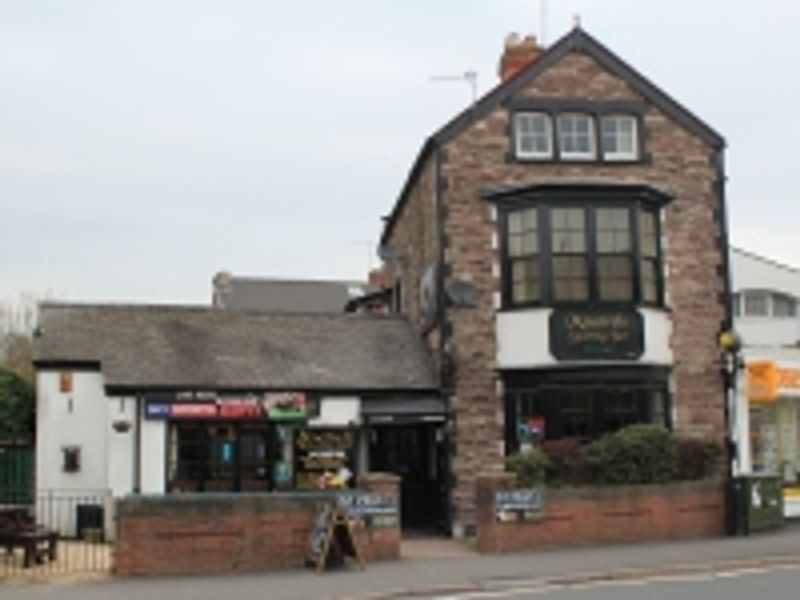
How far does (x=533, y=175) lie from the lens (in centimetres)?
2192

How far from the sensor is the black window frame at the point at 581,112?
22000 millimetres

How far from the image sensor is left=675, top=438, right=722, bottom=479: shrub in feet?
64.7

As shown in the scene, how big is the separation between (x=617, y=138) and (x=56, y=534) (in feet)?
44.3

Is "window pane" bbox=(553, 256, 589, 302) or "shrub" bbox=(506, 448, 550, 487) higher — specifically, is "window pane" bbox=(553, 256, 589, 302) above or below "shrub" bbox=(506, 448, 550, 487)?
above

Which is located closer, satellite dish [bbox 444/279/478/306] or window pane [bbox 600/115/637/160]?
satellite dish [bbox 444/279/478/306]

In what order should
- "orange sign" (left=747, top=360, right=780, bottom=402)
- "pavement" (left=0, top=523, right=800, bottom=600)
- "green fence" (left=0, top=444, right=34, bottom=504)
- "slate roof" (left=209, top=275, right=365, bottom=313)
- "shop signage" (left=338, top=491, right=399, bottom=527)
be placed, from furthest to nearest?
"slate roof" (left=209, top=275, right=365, bottom=313) → "orange sign" (left=747, top=360, right=780, bottom=402) → "green fence" (left=0, top=444, right=34, bottom=504) → "shop signage" (left=338, top=491, right=399, bottom=527) → "pavement" (left=0, top=523, right=800, bottom=600)

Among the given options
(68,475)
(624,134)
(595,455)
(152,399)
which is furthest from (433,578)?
(624,134)

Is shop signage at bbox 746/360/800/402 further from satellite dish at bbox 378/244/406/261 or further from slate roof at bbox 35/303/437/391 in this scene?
satellite dish at bbox 378/244/406/261

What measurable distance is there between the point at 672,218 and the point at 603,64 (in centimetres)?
353

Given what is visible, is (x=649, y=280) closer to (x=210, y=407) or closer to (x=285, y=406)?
(x=285, y=406)

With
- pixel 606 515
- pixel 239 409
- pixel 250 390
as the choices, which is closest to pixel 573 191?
pixel 606 515

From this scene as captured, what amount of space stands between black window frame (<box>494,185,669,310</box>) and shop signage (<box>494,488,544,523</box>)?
4.66 meters

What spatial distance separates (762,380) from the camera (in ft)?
74.9

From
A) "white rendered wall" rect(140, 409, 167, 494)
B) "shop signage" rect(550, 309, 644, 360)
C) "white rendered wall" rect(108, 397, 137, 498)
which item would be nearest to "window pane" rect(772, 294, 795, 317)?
"shop signage" rect(550, 309, 644, 360)
